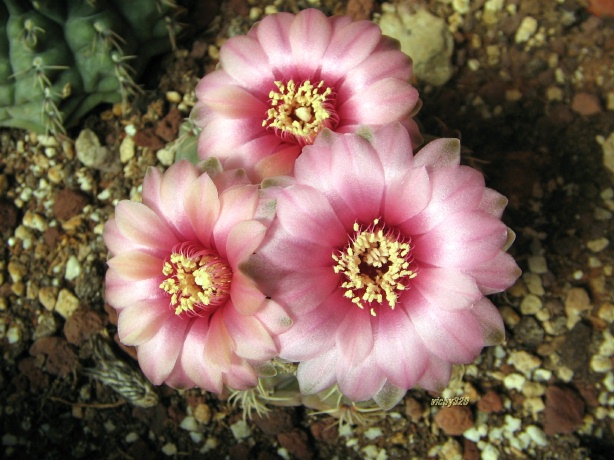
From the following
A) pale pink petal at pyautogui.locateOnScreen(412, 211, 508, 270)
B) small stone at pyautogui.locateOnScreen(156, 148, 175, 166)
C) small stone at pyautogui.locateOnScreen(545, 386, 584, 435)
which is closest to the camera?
pale pink petal at pyautogui.locateOnScreen(412, 211, 508, 270)

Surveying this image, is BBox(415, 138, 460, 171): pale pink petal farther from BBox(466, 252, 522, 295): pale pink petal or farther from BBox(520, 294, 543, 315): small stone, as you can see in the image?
BBox(520, 294, 543, 315): small stone

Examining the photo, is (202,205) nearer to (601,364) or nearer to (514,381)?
(514,381)

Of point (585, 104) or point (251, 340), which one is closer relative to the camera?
point (251, 340)

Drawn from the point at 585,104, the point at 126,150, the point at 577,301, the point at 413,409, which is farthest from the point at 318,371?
the point at 585,104

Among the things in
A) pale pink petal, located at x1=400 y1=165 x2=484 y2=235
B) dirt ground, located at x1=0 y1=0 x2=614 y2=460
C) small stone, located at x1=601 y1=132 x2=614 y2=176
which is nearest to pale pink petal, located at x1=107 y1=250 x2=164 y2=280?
pale pink petal, located at x1=400 y1=165 x2=484 y2=235

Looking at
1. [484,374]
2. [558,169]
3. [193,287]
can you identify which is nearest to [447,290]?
[193,287]
